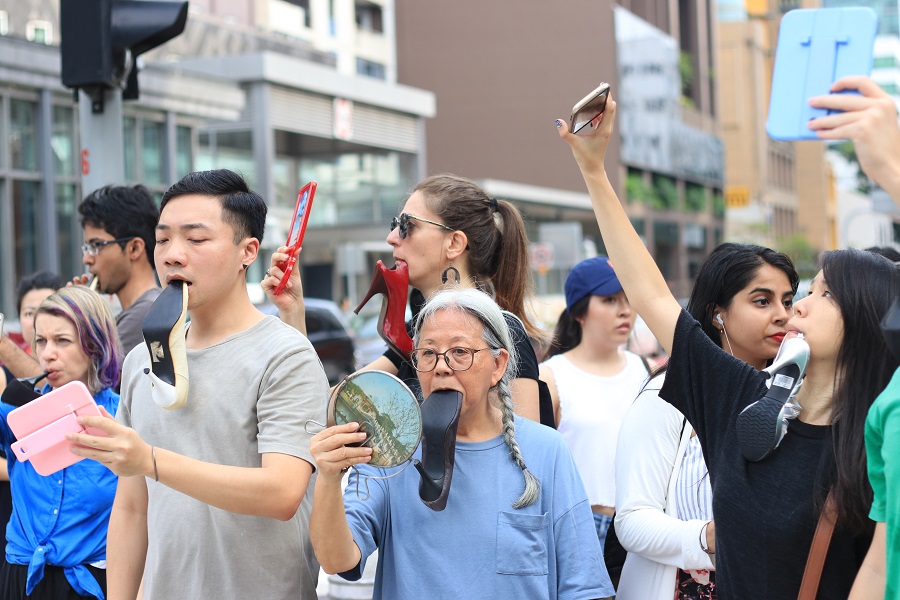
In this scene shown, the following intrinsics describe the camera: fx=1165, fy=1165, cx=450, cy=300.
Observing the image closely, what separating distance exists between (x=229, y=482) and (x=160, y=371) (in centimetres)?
34

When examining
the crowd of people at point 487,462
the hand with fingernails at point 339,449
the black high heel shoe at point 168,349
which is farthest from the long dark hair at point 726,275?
the black high heel shoe at point 168,349

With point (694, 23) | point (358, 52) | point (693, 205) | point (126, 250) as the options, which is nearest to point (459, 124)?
point (358, 52)

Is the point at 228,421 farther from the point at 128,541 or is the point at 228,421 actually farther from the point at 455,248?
the point at 455,248

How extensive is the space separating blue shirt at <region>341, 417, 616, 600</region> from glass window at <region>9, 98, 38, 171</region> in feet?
57.6

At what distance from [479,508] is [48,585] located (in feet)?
5.67

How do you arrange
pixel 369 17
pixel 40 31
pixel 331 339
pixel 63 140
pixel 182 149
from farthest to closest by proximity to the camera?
pixel 369 17
pixel 182 149
pixel 40 31
pixel 63 140
pixel 331 339

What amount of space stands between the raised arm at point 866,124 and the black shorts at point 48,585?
112 inches

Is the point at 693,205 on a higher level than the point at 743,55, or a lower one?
lower

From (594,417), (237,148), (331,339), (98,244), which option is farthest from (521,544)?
(237,148)

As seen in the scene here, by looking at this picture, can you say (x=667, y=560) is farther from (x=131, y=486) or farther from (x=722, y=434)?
(x=131, y=486)

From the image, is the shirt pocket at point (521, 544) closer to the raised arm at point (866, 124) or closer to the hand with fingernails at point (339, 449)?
the hand with fingernails at point (339, 449)

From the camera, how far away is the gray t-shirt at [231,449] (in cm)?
292

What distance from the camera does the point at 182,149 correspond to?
23016mm

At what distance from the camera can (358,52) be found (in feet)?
160
